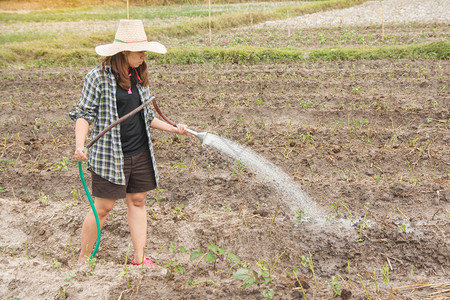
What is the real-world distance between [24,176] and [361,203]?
11.0ft

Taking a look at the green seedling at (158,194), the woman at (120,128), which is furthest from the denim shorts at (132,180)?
the green seedling at (158,194)

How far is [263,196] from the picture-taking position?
13.8 ft

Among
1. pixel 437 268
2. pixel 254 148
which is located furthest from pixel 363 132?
pixel 437 268

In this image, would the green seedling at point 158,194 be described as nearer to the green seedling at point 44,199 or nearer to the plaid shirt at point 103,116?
the green seedling at point 44,199

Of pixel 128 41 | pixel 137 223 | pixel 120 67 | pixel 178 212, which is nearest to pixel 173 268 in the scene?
pixel 137 223

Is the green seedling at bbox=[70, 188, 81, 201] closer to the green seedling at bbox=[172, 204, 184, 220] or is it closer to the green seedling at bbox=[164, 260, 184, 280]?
the green seedling at bbox=[172, 204, 184, 220]

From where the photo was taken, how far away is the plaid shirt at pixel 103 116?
2834mm

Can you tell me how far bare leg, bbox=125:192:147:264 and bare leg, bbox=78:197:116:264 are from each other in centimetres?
14

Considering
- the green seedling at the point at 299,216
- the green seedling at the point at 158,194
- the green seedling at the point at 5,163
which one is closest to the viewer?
the green seedling at the point at 299,216

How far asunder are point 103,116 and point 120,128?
0.46ft

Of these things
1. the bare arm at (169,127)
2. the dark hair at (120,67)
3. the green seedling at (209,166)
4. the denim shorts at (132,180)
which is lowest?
the green seedling at (209,166)

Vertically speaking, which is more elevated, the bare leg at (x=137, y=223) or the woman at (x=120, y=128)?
the woman at (x=120, y=128)

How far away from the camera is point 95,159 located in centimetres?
296

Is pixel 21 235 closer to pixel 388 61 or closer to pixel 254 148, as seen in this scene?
pixel 254 148
